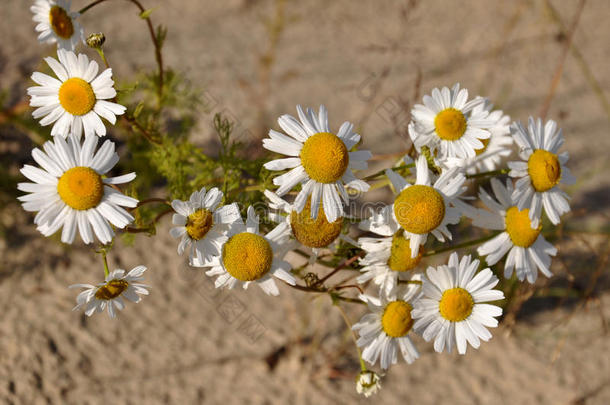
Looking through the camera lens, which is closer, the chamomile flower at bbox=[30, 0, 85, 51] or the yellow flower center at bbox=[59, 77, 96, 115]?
the yellow flower center at bbox=[59, 77, 96, 115]

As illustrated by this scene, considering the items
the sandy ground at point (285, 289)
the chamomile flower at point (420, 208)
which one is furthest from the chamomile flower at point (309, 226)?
the sandy ground at point (285, 289)

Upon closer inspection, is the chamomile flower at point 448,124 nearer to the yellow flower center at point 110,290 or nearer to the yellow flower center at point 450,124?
the yellow flower center at point 450,124

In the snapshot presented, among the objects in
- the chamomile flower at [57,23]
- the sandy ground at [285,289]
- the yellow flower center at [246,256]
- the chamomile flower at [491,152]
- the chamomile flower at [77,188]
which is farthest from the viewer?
the sandy ground at [285,289]

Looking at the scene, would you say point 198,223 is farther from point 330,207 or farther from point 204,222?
point 330,207

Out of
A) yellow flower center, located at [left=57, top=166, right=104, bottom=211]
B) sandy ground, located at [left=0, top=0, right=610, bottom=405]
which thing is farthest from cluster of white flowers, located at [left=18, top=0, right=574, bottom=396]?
sandy ground, located at [left=0, top=0, right=610, bottom=405]

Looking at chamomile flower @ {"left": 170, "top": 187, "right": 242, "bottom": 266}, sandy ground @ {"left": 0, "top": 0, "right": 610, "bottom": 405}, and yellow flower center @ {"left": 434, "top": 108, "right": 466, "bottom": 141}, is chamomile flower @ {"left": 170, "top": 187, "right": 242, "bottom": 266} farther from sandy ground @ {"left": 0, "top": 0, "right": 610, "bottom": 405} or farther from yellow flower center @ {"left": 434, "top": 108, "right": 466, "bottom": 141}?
sandy ground @ {"left": 0, "top": 0, "right": 610, "bottom": 405}

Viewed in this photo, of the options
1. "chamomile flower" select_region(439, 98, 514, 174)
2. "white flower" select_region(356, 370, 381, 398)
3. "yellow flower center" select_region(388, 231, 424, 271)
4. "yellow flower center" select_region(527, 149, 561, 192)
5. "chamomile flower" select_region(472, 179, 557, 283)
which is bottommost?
"white flower" select_region(356, 370, 381, 398)

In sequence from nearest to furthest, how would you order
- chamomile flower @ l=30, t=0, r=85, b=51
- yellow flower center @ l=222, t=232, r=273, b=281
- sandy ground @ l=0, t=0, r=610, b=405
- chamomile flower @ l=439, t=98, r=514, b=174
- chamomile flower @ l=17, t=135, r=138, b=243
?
chamomile flower @ l=17, t=135, r=138, b=243
yellow flower center @ l=222, t=232, r=273, b=281
chamomile flower @ l=30, t=0, r=85, b=51
chamomile flower @ l=439, t=98, r=514, b=174
sandy ground @ l=0, t=0, r=610, b=405
